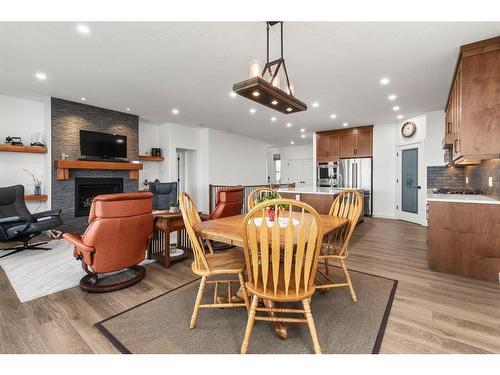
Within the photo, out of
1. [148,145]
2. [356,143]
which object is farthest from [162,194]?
[356,143]

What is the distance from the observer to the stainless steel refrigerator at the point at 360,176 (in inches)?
276

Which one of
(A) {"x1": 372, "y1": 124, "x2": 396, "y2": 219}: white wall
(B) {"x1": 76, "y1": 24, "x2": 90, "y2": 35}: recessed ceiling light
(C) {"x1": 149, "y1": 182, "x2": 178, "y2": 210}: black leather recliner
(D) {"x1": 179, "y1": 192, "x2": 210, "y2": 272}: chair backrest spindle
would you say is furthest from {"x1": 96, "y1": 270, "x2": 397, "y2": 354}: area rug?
(A) {"x1": 372, "y1": 124, "x2": 396, "y2": 219}: white wall

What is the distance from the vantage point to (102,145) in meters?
5.41

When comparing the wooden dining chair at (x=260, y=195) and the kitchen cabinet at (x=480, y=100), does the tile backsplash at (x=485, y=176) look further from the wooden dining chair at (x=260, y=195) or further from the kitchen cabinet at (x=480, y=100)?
the wooden dining chair at (x=260, y=195)

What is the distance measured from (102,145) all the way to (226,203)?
11.8 feet

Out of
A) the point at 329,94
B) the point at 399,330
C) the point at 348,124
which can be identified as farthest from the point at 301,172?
the point at 399,330

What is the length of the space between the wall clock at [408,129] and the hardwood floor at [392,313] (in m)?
4.12

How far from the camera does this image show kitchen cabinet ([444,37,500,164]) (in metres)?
2.69

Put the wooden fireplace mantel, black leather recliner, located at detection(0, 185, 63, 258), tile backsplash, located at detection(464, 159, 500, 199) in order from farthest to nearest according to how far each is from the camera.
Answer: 1. the wooden fireplace mantel
2. black leather recliner, located at detection(0, 185, 63, 258)
3. tile backsplash, located at detection(464, 159, 500, 199)

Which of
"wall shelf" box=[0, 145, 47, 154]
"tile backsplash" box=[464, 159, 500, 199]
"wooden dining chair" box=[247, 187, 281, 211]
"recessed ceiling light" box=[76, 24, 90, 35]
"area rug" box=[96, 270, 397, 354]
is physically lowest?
"area rug" box=[96, 270, 397, 354]

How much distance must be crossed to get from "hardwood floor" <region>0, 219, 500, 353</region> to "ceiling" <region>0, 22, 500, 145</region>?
261 cm

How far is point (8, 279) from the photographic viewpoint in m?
2.72

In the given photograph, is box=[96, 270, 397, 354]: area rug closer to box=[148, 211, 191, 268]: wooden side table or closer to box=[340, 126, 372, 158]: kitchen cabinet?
box=[148, 211, 191, 268]: wooden side table

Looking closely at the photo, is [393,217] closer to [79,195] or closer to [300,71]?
[300,71]
